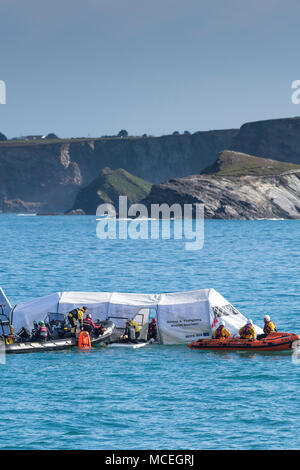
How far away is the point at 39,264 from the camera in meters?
123

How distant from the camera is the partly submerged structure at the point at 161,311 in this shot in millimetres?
52000

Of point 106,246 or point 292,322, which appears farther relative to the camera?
point 106,246

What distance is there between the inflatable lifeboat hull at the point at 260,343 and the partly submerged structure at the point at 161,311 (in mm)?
1885

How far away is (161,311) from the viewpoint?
52219 millimetres

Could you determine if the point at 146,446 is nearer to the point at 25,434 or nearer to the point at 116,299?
the point at 25,434

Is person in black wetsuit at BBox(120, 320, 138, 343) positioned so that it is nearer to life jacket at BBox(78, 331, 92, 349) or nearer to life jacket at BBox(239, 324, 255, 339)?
life jacket at BBox(78, 331, 92, 349)

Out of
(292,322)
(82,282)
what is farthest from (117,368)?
(82,282)

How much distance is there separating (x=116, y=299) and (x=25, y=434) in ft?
66.1

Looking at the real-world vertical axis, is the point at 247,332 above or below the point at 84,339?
above

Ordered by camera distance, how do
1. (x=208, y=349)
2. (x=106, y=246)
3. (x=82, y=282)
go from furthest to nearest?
(x=106, y=246) → (x=82, y=282) → (x=208, y=349)

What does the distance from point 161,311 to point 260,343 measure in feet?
23.8

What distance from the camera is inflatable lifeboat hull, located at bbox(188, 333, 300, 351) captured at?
49375 mm

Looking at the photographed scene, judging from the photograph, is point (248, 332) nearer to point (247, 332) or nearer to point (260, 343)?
point (247, 332)

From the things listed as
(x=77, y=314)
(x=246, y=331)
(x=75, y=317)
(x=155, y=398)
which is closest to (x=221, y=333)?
(x=246, y=331)
